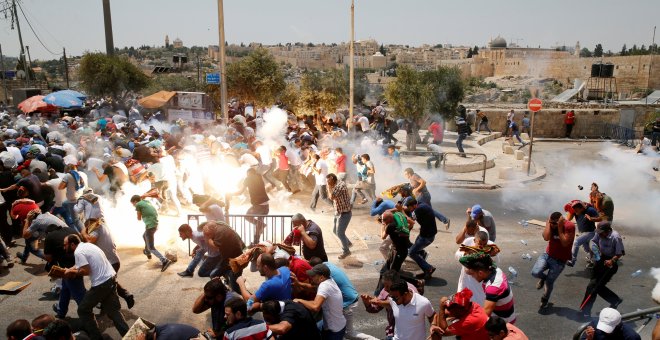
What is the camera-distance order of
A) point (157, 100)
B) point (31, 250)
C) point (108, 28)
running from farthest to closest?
point (108, 28)
point (157, 100)
point (31, 250)

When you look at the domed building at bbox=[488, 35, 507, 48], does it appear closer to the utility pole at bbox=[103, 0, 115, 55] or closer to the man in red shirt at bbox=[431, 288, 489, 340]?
the utility pole at bbox=[103, 0, 115, 55]

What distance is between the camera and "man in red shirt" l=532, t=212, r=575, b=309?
6.95 m

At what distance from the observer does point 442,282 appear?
8.12 meters

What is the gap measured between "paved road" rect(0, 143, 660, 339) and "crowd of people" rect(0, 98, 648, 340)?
24 cm

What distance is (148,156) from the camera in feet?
41.5

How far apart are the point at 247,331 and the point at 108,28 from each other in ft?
174

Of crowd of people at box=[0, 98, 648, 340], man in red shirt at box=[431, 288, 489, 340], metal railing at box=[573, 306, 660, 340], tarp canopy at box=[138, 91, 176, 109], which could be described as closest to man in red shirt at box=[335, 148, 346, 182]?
crowd of people at box=[0, 98, 648, 340]

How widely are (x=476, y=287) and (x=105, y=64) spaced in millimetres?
32143

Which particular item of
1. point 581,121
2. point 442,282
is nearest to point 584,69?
point 581,121

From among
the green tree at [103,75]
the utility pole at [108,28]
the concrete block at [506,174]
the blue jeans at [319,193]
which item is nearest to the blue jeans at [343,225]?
the blue jeans at [319,193]

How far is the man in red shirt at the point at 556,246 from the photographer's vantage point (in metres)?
6.95

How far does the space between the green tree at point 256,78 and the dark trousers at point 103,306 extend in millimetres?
20307

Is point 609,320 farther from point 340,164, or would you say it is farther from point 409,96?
point 409,96

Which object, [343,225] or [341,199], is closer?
[341,199]
